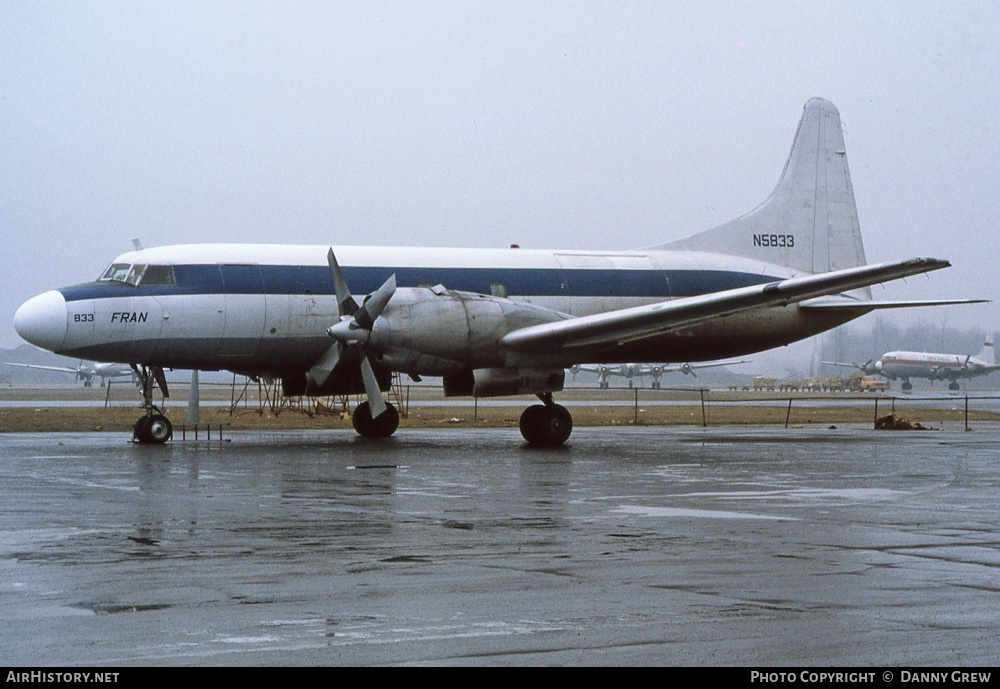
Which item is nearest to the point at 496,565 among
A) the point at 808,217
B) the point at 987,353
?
the point at 808,217

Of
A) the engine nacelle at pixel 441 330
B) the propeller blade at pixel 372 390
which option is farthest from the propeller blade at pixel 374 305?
the propeller blade at pixel 372 390

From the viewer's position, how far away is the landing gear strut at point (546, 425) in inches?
Result: 1027

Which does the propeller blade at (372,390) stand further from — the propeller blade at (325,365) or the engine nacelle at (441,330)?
the propeller blade at (325,365)

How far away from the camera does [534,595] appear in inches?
321

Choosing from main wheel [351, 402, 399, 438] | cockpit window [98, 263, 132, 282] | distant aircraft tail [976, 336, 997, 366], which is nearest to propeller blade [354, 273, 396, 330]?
main wheel [351, 402, 399, 438]

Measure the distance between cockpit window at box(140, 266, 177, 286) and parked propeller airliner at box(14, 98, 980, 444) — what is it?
0.10 ft

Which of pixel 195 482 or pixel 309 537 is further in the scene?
pixel 195 482

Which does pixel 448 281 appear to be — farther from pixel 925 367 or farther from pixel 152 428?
pixel 925 367

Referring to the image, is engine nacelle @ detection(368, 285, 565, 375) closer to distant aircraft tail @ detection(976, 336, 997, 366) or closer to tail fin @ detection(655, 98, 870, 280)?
tail fin @ detection(655, 98, 870, 280)

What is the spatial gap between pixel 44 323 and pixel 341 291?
615cm

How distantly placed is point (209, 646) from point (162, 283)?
20855mm

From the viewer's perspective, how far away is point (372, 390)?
1005 inches
